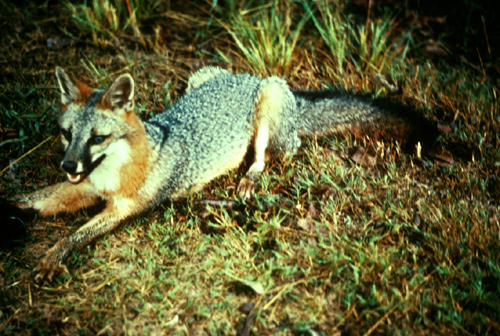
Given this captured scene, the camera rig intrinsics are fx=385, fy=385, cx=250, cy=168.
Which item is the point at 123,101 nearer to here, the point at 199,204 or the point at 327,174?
the point at 199,204

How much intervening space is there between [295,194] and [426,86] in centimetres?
227

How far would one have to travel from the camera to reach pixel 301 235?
3178mm

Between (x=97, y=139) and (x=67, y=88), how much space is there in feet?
1.71

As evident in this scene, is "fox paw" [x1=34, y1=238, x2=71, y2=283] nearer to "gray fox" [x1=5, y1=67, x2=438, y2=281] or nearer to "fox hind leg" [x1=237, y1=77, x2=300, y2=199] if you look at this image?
"gray fox" [x1=5, y1=67, x2=438, y2=281]

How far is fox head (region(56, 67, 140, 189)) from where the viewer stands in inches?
117

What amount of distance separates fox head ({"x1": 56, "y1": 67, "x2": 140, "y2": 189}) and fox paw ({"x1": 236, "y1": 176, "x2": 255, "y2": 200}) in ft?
3.49

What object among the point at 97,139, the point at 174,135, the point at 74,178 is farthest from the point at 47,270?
the point at 174,135

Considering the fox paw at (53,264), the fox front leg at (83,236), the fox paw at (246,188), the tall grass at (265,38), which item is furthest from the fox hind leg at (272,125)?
the fox paw at (53,264)

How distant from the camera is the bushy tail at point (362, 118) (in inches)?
151

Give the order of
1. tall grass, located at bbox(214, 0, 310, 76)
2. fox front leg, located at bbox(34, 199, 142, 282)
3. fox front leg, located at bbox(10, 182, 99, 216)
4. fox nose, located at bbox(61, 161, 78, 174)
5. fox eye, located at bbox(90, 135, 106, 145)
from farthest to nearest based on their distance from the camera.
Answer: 1. tall grass, located at bbox(214, 0, 310, 76)
2. fox front leg, located at bbox(10, 182, 99, 216)
3. fox eye, located at bbox(90, 135, 106, 145)
4. fox front leg, located at bbox(34, 199, 142, 282)
5. fox nose, located at bbox(61, 161, 78, 174)

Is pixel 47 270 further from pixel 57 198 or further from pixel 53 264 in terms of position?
pixel 57 198

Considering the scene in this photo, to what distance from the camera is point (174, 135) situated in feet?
12.1

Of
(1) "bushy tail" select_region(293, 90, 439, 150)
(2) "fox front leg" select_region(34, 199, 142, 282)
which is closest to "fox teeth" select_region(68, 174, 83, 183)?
(2) "fox front leg" select_region(34, 199, 142, 282)

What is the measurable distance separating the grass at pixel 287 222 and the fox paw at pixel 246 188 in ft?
0.43
